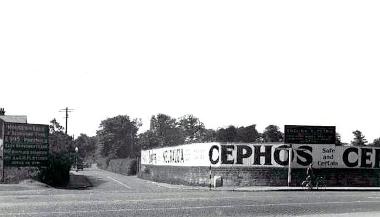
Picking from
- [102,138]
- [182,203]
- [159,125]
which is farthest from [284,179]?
[159,125]

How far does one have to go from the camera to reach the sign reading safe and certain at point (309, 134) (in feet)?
108

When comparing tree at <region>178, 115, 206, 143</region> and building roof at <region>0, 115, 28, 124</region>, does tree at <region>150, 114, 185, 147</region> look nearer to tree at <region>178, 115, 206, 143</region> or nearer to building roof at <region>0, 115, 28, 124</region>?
tree at <region>178, 115, 206, 143</region>

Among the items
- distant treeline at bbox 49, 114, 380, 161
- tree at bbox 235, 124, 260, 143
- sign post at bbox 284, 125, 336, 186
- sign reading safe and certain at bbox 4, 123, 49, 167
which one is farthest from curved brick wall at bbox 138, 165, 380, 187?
tree at bbox 235, 124, 260, 143

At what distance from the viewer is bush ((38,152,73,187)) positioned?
105 feet

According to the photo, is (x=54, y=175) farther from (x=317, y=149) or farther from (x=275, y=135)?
(x=275, y=135)

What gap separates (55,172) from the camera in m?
32.9

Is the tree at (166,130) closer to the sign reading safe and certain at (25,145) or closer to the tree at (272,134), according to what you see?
the tree at (272,134)

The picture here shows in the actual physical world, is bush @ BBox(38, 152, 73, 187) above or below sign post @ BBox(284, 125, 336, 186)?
below

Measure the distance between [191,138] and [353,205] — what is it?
391 ft

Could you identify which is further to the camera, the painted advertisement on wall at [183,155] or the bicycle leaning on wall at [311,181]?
the painted advertisement on wall at [183,155]

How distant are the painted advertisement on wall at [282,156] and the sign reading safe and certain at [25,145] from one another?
1060 cm

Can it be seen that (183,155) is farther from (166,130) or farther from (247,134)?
(166,130)

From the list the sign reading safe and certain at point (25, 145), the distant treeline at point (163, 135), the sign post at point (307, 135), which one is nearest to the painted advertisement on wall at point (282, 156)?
the sign post at point (307, 135)

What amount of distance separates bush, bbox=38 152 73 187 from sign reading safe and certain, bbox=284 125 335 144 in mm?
14598
